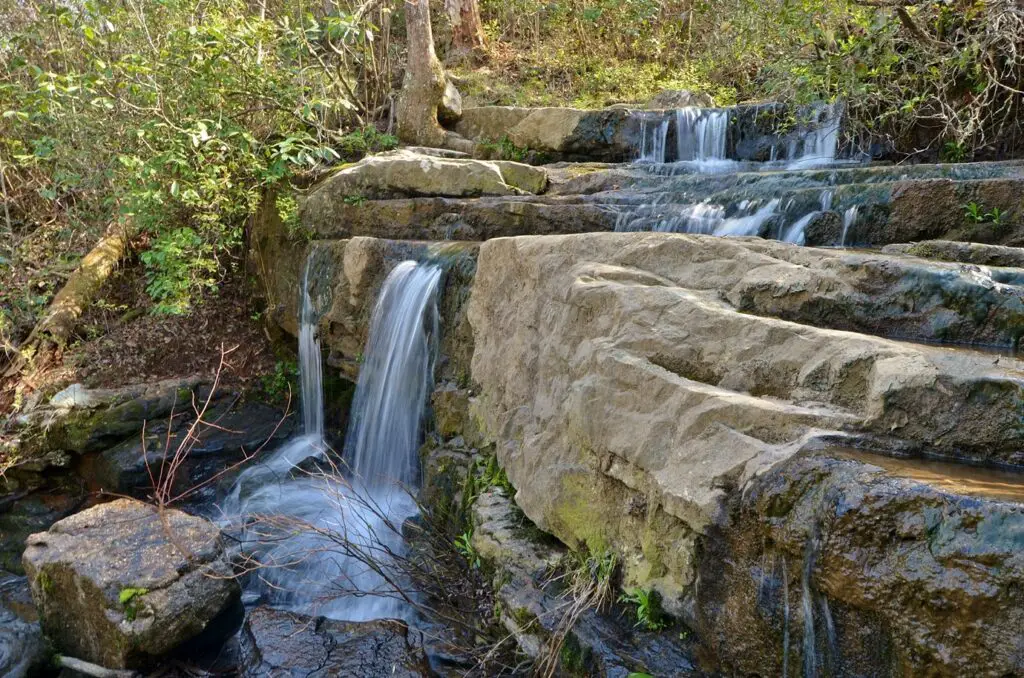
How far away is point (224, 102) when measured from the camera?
28.4ft

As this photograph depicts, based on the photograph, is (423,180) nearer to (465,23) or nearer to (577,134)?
(577,134)

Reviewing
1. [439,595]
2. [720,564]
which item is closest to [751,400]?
[720,564]

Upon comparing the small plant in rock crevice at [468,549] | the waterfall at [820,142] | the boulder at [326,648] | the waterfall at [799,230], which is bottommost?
the boulder at [326,648]

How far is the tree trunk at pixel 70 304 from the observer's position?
8289mm

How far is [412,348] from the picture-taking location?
19.1ft

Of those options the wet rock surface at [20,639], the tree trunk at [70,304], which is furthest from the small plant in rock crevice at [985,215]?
the tree trunk at [70,304]

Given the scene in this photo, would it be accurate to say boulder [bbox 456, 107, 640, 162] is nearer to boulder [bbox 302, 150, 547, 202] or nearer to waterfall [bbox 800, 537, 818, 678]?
boulder [bbox 302, 150, 547, 202]

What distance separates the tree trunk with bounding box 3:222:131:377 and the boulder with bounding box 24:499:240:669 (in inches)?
174

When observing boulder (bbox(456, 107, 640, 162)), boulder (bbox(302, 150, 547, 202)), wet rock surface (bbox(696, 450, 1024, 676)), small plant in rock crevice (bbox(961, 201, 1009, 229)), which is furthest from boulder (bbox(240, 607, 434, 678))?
boulder (bbox(456, 107, 640, 162))

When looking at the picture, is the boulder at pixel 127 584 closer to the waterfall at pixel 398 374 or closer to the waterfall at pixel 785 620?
the waterfall at pixel 398 374

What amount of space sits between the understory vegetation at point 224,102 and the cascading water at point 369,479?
113 inches

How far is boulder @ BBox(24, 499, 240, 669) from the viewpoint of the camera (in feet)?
13.5

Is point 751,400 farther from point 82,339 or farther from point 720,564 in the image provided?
point 82,339

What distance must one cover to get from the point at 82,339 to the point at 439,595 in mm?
6872
